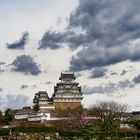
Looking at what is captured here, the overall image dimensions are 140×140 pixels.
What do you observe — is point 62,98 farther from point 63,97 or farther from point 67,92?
point 67,92

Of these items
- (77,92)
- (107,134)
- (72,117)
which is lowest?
(107,134)

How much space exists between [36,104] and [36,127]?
30799 millimetres

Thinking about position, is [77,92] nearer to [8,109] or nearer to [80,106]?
[80,106]

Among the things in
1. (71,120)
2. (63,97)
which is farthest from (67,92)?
(71,120)

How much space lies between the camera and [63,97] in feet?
347

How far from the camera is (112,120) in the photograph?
40719mm

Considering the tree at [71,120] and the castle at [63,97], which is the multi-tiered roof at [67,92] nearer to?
the castle at [63,97]

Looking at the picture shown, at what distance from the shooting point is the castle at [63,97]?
4136 inches

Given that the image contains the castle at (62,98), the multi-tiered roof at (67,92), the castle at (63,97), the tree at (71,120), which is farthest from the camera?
the multi-tiered roof at (67,92)

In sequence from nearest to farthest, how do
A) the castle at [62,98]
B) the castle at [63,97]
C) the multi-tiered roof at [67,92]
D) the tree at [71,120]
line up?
the tree at [71,120], the castle at [62,98], the castle at [63,97], the multi-tiered roof at [67,92]

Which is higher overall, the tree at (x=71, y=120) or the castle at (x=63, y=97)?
the castle at (x=63, y=97)

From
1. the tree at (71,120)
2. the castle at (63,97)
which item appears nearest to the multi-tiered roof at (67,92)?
the castle at (63,97)

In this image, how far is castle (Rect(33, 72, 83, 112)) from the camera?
105062mm

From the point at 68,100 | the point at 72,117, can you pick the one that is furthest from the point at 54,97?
the point at 72,117
